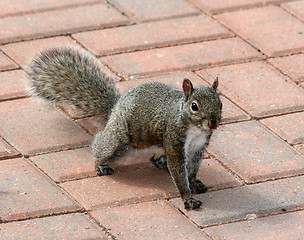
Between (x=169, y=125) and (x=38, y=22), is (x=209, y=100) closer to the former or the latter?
(x=169, y=125)

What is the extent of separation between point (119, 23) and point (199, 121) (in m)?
2.23

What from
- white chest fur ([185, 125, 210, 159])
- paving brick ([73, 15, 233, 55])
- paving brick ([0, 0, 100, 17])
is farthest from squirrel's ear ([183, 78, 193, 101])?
paving brick ([0, 0, 100, 17])

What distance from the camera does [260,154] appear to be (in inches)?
179

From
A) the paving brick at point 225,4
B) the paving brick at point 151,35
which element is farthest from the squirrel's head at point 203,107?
the paving brick at point 225,4

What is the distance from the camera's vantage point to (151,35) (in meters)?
5.84

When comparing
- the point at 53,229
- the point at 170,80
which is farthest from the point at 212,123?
the point at 170,80

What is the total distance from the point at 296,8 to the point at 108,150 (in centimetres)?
251

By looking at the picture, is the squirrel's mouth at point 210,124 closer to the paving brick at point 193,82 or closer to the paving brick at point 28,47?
the paving brick at point 193,82

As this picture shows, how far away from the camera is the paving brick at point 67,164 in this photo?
435 cm

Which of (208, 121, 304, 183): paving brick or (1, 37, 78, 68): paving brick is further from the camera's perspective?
(1, 37, 78, 68): paving brick

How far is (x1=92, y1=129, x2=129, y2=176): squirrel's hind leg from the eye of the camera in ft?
14.3

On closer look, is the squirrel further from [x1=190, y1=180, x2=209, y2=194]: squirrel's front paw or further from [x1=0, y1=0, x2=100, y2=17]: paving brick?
[x1=0, y1=0, x2=100, y2=17]: paving brick

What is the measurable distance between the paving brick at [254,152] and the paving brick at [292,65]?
0.69m

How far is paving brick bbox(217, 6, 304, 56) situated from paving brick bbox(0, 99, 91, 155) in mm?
1627
